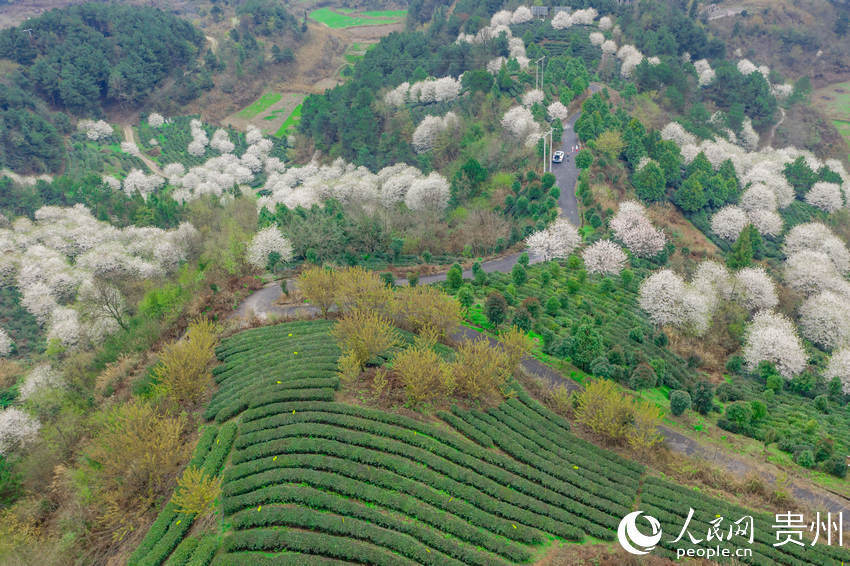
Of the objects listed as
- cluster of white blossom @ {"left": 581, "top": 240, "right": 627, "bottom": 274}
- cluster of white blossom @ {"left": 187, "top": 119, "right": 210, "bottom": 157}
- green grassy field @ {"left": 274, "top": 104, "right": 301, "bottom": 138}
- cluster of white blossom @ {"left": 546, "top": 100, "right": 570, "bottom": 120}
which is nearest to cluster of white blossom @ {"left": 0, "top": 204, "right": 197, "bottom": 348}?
cluster of white blossom @ {"left": 187, "top": 119, "right": 210, "bottom": 157}

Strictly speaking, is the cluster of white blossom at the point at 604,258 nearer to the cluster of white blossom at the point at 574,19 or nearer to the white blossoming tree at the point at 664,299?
the white blossoming tree at the point at 664,299

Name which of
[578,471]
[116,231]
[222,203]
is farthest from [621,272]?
[116,231]

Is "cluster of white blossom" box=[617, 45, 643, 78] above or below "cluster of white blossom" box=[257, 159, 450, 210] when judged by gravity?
above

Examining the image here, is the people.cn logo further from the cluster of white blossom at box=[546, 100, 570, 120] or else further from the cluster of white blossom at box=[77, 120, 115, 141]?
the cluster of white blossom at box=[77, 120, 115, 141]

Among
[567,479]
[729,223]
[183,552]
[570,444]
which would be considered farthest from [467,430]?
[729,223]

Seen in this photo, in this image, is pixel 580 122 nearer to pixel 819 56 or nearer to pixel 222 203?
pixel 222 203

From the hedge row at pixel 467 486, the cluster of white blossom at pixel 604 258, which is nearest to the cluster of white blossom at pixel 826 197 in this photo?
the cluster of white blossom at pixel 604 258

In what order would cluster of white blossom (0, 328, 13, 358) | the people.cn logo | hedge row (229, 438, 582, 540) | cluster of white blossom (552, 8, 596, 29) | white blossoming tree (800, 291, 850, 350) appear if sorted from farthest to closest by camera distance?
cluster of white blossom (552, 8, 596, 29)
cluster of white blossom (0, 328, 13, 358)
white blossoming tree (800, 291, 850, 350)
hedge row (229, 438, 582, 540)
the people.cn logo
